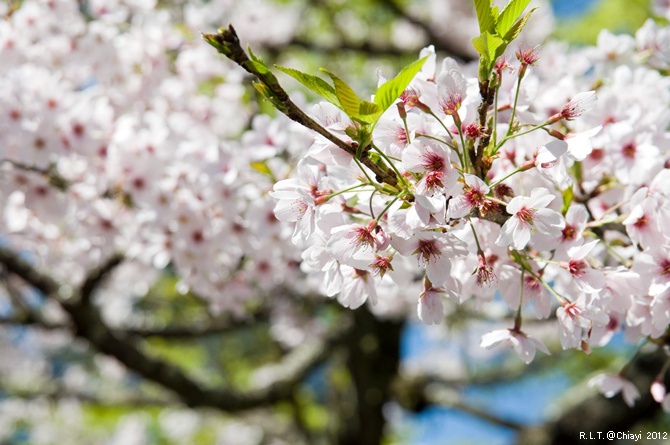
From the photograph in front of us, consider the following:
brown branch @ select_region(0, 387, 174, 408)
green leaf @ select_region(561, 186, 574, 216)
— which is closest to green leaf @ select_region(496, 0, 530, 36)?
green leaf @ select_region(561, 186, 574, 216)

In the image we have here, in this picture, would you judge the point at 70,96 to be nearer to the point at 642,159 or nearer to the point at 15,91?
the point at 15,91

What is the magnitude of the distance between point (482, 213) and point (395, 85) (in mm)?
271

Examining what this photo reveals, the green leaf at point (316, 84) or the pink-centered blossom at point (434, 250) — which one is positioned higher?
the green leaf at point (316, 84)

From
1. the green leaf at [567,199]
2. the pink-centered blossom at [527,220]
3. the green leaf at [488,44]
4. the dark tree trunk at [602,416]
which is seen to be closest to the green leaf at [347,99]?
the green leaf at [488,44]

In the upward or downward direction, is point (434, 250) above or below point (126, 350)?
below

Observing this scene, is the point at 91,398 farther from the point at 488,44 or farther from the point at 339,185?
the point at 488,44

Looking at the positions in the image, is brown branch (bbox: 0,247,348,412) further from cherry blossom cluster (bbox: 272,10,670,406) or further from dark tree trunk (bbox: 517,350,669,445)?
cherry blossom cluster (bbox: 272,10,670,406)

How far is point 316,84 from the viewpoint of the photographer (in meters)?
1.02

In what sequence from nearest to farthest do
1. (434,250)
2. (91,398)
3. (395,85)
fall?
1. (395,85)
2. (434,250)
3. (91,398)

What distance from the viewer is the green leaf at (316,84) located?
3.31 feet

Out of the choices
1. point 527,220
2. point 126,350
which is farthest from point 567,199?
point 126,350

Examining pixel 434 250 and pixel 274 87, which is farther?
pixel 434 250

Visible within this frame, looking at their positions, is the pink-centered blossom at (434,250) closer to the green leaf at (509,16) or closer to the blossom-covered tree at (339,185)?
the blossom-covered tree at (339,185)

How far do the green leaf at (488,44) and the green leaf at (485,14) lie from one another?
2cm
